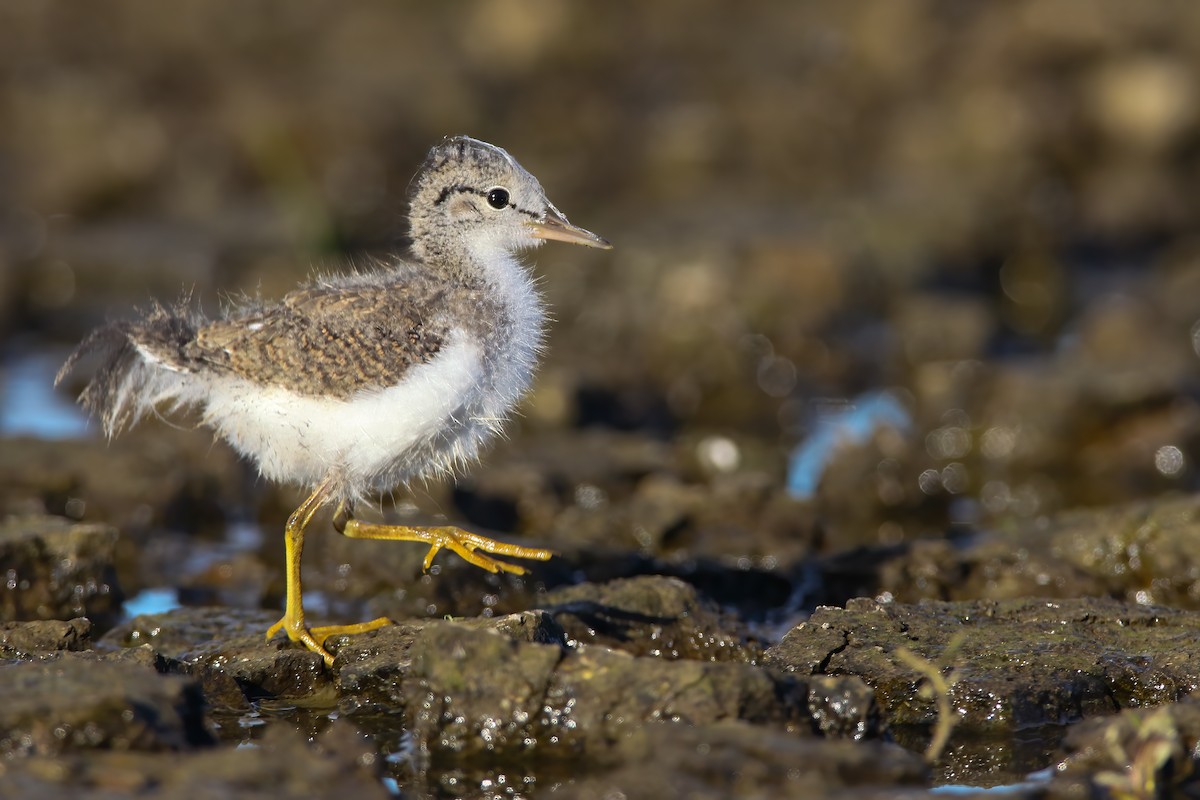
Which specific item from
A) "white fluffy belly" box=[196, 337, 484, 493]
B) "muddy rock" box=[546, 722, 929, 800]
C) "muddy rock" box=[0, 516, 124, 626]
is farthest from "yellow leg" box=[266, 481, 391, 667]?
"muddy rock" box=[546, 722, 929, 800]

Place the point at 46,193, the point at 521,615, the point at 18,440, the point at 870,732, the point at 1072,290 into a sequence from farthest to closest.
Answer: the point at 46,193
the point at 1072,290
the point at 18,440
the point at 521,615
the point at 870,732

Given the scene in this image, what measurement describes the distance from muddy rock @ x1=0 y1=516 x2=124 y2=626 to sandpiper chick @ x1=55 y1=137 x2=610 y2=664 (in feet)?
2.49

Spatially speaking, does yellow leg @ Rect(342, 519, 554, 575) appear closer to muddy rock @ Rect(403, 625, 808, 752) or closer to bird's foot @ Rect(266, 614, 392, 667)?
bird's foot @ Rect(266, 614, 392, 667)

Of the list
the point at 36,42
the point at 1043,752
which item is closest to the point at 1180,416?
the point at 1043,752

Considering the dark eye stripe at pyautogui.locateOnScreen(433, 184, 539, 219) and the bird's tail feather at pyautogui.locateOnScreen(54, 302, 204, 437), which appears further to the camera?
the dark eye stripe at pyautogui.locateOnScreen(433, 184, 539, 219)

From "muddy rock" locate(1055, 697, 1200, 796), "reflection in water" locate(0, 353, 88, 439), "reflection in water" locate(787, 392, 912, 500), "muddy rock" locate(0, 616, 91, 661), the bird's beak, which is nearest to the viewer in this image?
"muddy rock" locate(1055, 697, 1200, 796)

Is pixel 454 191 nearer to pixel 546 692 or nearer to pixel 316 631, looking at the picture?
pixel 316 631

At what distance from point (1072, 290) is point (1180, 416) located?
3.65 m

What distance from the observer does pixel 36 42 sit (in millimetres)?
16094

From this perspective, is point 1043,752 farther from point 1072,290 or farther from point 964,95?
point 964,95

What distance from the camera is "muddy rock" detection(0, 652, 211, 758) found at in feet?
14.6

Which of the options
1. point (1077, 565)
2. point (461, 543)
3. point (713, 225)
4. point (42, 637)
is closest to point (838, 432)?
point (1077, 565)

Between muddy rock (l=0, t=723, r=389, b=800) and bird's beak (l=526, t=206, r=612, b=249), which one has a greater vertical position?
bird's beak (l=526, t=206, r=612, b=249)

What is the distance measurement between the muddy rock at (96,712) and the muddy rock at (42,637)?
0.86m
